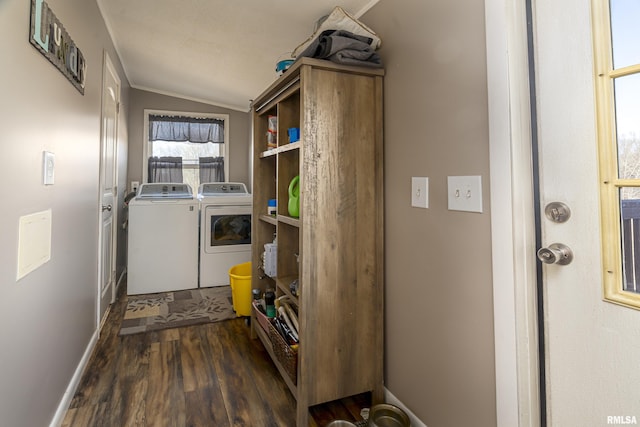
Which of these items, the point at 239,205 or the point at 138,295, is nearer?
the point at 138,295

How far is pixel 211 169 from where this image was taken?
4242 millimetres

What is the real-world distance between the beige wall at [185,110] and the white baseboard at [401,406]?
11.3ft

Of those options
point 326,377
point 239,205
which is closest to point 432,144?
point 326,377

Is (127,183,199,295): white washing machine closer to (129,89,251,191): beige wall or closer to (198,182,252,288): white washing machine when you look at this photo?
(198,182,252,288): white washing machine

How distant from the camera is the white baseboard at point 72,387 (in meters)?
1.37

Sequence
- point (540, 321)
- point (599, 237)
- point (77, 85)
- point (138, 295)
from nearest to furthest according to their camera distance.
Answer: point (599, 237) → point (540, 321) → point (77, 85) → point (138, 295)

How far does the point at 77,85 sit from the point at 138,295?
2129mm

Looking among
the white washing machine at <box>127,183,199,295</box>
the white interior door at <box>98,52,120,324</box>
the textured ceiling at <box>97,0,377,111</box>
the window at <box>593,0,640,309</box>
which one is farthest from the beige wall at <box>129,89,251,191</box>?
the window at <box>593,0,640,309</box>

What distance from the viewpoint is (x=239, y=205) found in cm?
342

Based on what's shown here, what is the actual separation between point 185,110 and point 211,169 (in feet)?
2.73

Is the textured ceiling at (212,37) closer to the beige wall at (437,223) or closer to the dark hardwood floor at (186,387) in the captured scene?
the beige wall at (437,223)

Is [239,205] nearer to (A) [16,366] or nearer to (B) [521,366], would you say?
(A) [16,366]

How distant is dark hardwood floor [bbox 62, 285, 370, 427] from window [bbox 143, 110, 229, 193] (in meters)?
2.32

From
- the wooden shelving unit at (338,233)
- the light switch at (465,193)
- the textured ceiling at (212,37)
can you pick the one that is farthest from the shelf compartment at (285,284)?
the textured ceiling at (212,37)
